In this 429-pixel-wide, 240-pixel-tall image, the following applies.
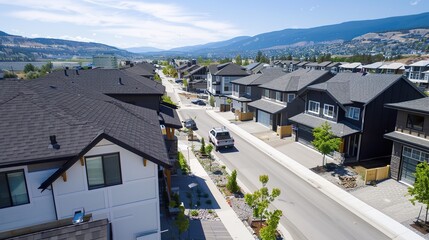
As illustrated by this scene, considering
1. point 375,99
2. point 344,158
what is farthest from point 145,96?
point 375,99

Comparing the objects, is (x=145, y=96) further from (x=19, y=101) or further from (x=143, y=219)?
(x=143, y=219)

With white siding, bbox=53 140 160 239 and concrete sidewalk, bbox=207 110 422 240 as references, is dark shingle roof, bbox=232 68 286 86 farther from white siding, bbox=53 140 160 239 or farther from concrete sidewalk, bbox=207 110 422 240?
white siding, bbox=53 140 160 239

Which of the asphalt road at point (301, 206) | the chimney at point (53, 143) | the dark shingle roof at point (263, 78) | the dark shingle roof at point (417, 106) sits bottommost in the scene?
the asphalt road at point (301, 206)

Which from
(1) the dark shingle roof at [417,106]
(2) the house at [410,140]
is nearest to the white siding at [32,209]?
(2) the house at [410,140]

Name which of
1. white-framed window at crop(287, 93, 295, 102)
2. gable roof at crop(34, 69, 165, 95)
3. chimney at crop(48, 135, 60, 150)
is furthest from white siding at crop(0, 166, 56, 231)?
white-framed window at crop(287, 93, 295, 102)

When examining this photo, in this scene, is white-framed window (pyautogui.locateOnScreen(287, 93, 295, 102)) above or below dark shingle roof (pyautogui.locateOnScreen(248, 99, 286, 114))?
above

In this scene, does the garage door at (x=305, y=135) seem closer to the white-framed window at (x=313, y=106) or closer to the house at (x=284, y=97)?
the white-framed window at (x=313, y=106)
